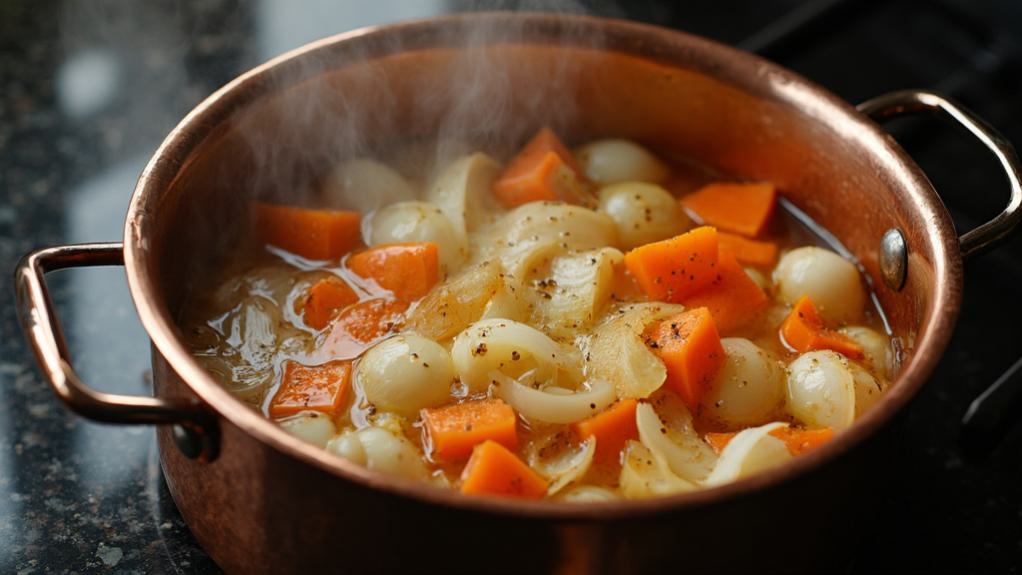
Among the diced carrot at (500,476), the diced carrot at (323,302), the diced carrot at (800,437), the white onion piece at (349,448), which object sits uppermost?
the diced carrot at (323,302)

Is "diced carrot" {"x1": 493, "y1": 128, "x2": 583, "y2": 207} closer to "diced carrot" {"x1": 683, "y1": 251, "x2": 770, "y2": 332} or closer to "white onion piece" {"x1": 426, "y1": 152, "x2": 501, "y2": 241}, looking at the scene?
"white onion piece" {"x1": 426, "y1": 152, "x2": 501, "y2": 241}

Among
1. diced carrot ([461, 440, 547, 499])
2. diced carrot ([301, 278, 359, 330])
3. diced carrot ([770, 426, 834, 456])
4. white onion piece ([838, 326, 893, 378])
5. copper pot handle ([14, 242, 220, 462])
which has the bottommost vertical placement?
white onion piece ([838, 326, 893, 378])

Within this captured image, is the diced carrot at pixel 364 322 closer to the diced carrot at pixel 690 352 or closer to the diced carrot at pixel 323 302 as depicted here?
the diced carrot at pixel 323 302

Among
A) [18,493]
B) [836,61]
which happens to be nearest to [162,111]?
[18,493]

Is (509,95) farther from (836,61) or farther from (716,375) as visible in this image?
(836,61)

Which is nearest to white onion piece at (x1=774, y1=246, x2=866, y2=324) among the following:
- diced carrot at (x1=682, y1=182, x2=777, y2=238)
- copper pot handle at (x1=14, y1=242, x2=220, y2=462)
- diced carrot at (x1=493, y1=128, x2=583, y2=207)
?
diced carrot at (x1=682, y1=182, x2=777, y2=238)

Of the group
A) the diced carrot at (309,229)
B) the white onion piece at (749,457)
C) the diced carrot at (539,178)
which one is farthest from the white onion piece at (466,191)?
the white onion piece at (749,457)

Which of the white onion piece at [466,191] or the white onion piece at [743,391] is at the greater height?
the white onion piece at [466,191]
